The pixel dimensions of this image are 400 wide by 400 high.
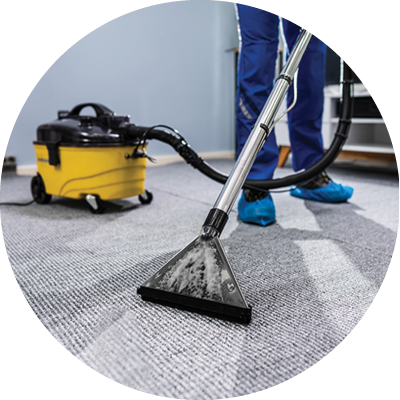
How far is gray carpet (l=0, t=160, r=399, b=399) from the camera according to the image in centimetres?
46

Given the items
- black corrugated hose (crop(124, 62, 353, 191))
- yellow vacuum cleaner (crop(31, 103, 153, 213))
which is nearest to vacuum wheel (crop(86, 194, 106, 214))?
yellow vacuum cleaner (crop(31, 103, 153, 213))

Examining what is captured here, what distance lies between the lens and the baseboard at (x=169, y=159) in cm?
212

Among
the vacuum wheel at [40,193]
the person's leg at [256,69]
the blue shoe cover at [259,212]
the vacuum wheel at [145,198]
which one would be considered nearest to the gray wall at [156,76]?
the vacuum wheel at [40,193]

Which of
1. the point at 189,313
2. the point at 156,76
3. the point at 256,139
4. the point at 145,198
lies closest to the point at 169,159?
the point at 156,76

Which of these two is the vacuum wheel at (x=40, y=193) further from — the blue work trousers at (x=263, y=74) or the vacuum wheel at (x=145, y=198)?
the blue work trousers at (x=263, y=74)

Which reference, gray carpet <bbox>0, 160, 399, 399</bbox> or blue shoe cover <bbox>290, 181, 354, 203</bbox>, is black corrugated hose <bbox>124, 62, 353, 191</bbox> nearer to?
gray carpet <bbox>0, 160, 399, 399</bbox>

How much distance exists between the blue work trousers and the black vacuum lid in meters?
0.41

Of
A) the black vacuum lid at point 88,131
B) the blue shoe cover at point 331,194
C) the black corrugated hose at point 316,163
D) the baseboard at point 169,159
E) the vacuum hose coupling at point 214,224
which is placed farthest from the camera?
the baseboard at point 169,159

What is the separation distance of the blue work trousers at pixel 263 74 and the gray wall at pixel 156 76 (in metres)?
1.21

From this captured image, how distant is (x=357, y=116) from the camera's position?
193cm

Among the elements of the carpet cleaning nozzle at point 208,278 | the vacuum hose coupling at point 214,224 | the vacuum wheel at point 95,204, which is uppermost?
the vacuum hose coupling at point 214,224

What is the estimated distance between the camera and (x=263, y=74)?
1.11 meters

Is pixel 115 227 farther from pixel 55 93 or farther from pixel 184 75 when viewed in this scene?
pixel 184 75

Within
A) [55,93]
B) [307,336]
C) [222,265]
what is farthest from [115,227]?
[55,93]
